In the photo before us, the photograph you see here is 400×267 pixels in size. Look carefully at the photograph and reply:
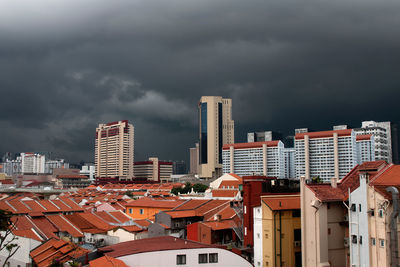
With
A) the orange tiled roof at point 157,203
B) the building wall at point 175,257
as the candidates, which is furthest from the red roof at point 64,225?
the building wall at point 175,257

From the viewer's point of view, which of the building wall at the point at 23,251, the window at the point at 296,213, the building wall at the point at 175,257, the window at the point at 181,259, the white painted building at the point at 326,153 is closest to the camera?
the building wall at the point at 175,257

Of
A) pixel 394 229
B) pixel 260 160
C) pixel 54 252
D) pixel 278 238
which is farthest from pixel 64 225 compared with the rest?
pixel 260 160

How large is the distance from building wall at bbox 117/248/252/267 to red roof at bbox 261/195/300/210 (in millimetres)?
6719

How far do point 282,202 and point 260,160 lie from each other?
154 metres

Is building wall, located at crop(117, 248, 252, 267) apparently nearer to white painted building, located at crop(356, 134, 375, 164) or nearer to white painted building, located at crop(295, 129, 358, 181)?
white painted building, located at crop(295, 129, 358, 181)

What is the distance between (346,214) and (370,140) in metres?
145

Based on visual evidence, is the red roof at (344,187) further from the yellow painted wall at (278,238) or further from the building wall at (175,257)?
the building wall at (175,257)

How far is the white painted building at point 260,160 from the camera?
623 ft

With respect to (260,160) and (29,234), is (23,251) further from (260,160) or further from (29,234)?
(260,160)

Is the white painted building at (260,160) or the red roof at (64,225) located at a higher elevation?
the white painted building at (260,160)

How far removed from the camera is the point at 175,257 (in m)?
33.5

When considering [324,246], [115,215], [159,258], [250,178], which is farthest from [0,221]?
[115,215]

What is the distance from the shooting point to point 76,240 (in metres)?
52.7

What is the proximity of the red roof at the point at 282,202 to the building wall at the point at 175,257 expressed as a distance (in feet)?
22.0
